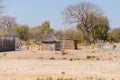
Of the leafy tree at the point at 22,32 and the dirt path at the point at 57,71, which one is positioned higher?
the leafy tree at the point at 22,32

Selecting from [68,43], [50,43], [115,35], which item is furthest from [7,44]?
[115,35]

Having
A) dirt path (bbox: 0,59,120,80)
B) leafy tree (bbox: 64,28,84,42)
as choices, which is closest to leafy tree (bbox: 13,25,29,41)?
leafy tree (bbox: 64,28,84,42)

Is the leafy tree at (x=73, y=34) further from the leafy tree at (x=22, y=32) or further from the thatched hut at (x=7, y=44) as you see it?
the thatched hut at (x=7, y=44)

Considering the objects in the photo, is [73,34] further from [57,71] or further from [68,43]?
[57,71]

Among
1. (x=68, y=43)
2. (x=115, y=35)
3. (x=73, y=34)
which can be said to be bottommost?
(x=68, y=43)

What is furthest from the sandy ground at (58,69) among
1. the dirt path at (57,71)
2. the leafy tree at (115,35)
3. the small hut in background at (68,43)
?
the leafy tree at (115,35)

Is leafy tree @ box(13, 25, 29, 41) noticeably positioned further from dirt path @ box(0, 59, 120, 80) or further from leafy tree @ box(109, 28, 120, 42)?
dirt path @ box(0, 59, 120, 80)

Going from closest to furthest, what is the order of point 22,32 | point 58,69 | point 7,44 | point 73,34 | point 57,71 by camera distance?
1. point 57,71
2. point 58,69
3. point 7,44
4. point 22,32
5. point 73,34

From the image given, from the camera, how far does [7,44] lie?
58125 millimetres

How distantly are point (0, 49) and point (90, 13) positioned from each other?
160 feet

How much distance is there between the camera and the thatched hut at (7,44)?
184ft

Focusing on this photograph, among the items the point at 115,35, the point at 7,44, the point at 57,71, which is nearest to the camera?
the point at 57,71

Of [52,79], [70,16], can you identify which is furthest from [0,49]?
[70,16]

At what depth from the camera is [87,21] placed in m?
98.5
